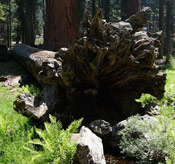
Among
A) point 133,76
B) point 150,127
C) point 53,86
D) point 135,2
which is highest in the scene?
point 135,2

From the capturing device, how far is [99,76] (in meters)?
4.62

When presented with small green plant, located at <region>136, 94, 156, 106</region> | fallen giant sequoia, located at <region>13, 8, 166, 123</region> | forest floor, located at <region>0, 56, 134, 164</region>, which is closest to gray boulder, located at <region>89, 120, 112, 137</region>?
forest floor, located at <region>0, 56, 134, 164</region>

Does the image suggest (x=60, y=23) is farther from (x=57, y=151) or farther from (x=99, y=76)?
(x=57, y=151)

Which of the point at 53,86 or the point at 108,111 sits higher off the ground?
the point at 53,86

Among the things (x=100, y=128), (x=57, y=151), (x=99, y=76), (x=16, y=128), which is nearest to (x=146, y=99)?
(x=99, y=76)

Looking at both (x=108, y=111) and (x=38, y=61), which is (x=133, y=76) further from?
(x=38, y=61)

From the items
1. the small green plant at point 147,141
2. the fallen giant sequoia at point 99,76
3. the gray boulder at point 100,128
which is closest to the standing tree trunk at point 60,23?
the fallen giant sequoia at point 99,76

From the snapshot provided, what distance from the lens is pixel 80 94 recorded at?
466 cm

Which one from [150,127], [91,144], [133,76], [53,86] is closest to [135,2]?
[133,76]

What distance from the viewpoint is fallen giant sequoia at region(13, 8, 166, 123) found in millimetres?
4121

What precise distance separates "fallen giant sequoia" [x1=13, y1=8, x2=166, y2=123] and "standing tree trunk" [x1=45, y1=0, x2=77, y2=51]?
4.39m

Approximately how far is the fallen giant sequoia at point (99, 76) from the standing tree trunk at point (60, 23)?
173 inches

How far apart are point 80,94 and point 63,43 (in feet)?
16.3

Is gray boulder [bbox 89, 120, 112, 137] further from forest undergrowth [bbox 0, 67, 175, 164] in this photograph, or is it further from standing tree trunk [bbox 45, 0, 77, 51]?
standing tree trunk [bbox 45, 0, 77, 51]
